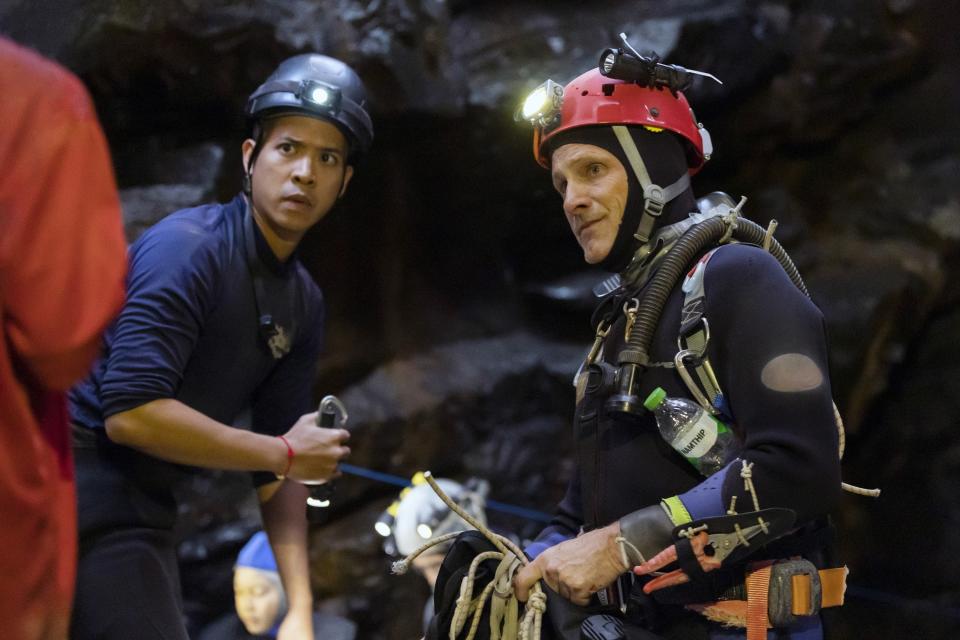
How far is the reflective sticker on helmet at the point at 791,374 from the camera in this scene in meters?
2.01

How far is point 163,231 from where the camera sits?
292 centimetres

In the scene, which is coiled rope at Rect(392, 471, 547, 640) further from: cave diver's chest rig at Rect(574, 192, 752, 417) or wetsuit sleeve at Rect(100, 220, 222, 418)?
wetsuit sleeve at Rect(100, 220, 222, 418)

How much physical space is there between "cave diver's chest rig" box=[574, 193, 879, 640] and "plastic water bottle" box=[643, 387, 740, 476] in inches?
1.3

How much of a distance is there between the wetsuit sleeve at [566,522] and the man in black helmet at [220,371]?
75cm

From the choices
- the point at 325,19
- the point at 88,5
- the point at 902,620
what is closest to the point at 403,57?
the point at 325,19

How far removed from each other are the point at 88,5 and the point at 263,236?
2.41 m

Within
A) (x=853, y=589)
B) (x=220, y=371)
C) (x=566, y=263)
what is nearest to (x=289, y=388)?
(x=220, y=371)

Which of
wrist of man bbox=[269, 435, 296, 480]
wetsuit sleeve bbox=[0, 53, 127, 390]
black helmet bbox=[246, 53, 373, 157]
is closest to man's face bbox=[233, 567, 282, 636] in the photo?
wrist of man bbox=[269, 435, 296, 480]

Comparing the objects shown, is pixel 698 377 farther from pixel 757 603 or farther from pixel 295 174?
pixel 295 174

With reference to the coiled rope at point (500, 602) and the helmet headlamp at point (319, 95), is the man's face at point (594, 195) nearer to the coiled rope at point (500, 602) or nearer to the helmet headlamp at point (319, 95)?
the coiled rope at point (500, 602)

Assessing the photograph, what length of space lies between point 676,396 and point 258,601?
115 inches

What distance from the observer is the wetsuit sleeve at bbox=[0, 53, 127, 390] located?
4.47 feet

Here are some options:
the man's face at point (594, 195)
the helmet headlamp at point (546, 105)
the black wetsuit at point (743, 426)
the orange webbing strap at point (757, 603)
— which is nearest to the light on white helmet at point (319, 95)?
the helmet headlamp at point (546, 105)

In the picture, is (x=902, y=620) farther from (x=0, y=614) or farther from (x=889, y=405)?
(x=0, y=614)
